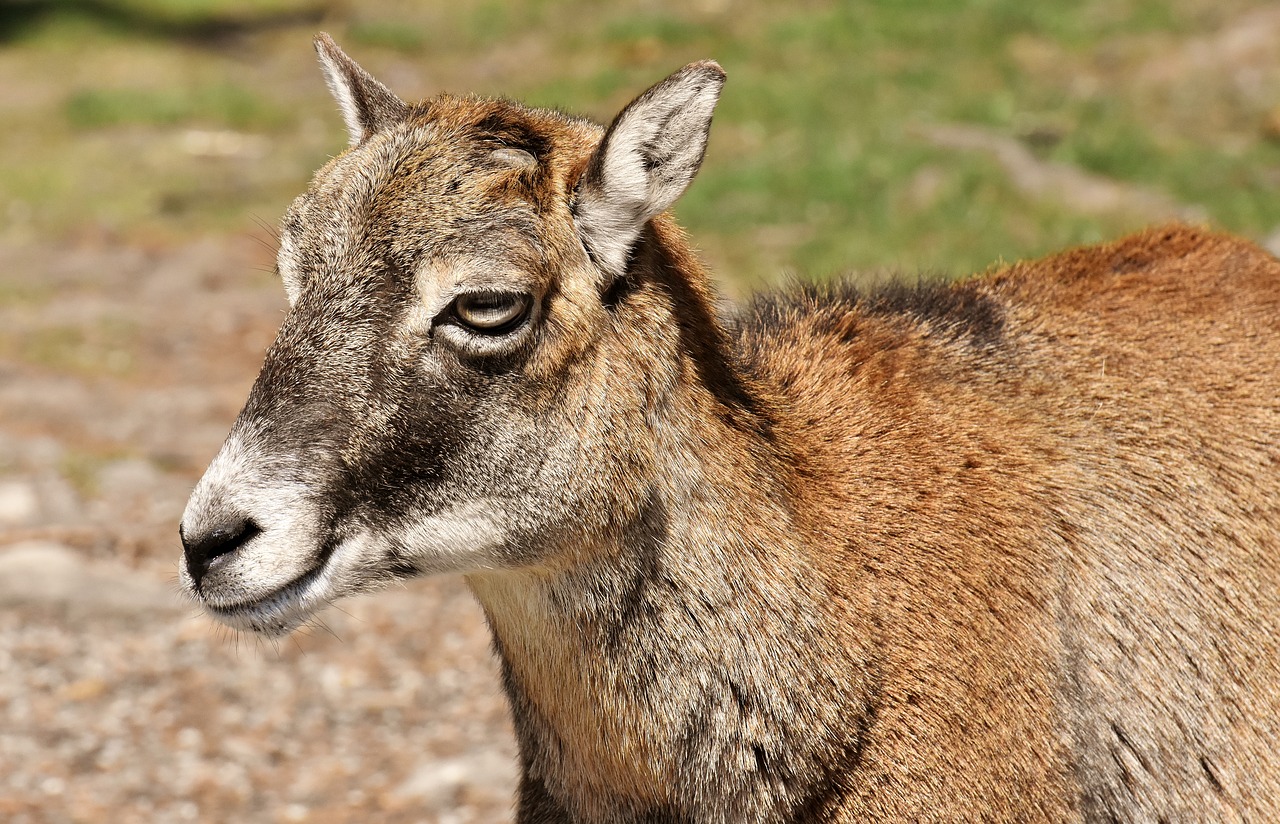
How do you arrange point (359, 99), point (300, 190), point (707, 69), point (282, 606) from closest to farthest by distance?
1. point (282, 606)
2. point (707, 69)
3. point (359, 99)
4. point (300, 190)

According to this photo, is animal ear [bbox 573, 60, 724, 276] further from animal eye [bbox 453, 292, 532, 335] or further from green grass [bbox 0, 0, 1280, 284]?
green grass [bbox 0, 0, 1280, 284]

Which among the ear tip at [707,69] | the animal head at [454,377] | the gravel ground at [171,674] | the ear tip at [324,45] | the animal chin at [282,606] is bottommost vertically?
the gravel ground at [171,674]

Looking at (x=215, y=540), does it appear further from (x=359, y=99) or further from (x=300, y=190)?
(x=300, y=190)

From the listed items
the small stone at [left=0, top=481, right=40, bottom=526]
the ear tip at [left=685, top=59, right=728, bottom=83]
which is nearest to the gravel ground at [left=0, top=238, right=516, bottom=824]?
the small stone at [left=0, top=481, right=40, bottom=526]

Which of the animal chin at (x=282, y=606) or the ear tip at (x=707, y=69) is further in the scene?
the ear tip at (x=707, y=69)

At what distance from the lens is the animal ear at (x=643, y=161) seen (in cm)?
345

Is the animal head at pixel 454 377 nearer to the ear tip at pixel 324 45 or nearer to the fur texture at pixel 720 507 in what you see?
the fur texture at pixel 720 507

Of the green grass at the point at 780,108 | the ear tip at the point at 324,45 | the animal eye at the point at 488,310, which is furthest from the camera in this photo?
the green grass at the point at 780,108

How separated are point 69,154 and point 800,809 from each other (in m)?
13.3

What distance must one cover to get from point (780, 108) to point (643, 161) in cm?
1059

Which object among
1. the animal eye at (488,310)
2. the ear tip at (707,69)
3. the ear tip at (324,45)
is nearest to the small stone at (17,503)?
the ear tip at (324,45)

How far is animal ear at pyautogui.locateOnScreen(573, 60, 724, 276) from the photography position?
3445 millimetres

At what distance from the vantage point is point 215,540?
3246 mm

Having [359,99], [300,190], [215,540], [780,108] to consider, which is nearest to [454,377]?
[215,540]
